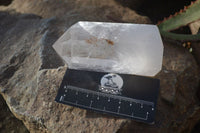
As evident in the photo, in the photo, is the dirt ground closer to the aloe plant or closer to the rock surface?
the rock surface

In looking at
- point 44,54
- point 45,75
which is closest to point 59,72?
point 45,75

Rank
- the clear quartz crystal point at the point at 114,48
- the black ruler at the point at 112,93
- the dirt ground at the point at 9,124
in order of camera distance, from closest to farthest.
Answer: the black ruler at the point at 112,93, the clear quartz crystal point at the point at 114,48, the dirt ground at the point at 9,124

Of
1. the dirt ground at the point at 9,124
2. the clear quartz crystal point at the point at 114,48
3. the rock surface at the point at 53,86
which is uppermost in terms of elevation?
the clear quartz crystal point at the point at 114,48

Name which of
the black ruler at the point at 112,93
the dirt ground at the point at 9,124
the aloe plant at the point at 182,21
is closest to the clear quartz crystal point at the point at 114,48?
the black ruler at the point at 112,93

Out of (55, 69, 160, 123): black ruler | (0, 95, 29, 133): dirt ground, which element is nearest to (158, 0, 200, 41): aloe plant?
(55, 69, 160, 123): black ruler

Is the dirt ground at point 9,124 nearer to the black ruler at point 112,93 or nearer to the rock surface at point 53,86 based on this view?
the rock surface at point 53,86

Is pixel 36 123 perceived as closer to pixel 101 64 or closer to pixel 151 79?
pixel 101 64
